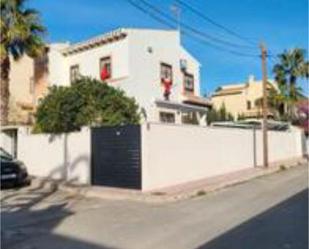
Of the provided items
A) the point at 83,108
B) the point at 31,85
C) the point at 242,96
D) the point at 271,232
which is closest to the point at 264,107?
the point at 83,108

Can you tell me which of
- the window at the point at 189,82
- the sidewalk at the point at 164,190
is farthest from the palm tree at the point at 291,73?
the sidewalk at the point at 164,190

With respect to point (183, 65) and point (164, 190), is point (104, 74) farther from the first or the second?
point (164, 190)

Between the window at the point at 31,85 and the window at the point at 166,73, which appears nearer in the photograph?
the window at the point at 166,73

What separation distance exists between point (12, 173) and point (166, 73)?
1520 cm

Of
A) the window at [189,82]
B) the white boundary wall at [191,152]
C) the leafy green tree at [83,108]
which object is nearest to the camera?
the white boundary wall at [191,152]

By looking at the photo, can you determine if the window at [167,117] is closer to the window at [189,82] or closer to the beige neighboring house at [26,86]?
the window at [189,82]

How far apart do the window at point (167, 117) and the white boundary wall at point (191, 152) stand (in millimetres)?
5309

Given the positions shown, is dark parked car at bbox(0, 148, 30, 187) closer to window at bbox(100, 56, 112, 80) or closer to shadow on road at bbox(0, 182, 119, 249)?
shadow on road at bbox(0, 182, 119, 249)

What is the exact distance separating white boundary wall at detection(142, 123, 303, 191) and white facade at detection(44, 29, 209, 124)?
19.7 feet

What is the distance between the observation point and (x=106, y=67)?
111 feet

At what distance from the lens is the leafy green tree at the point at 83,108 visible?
2473 centimetres

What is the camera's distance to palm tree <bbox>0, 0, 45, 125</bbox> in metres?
27.7

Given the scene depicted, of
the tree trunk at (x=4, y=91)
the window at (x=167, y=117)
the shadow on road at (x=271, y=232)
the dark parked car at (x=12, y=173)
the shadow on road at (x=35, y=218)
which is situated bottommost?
the shadow on road at (x=35, y=218)

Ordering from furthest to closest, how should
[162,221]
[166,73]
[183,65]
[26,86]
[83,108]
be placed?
[26,86] → [183,65] → [166,73] → [83,108] → [162,221]
